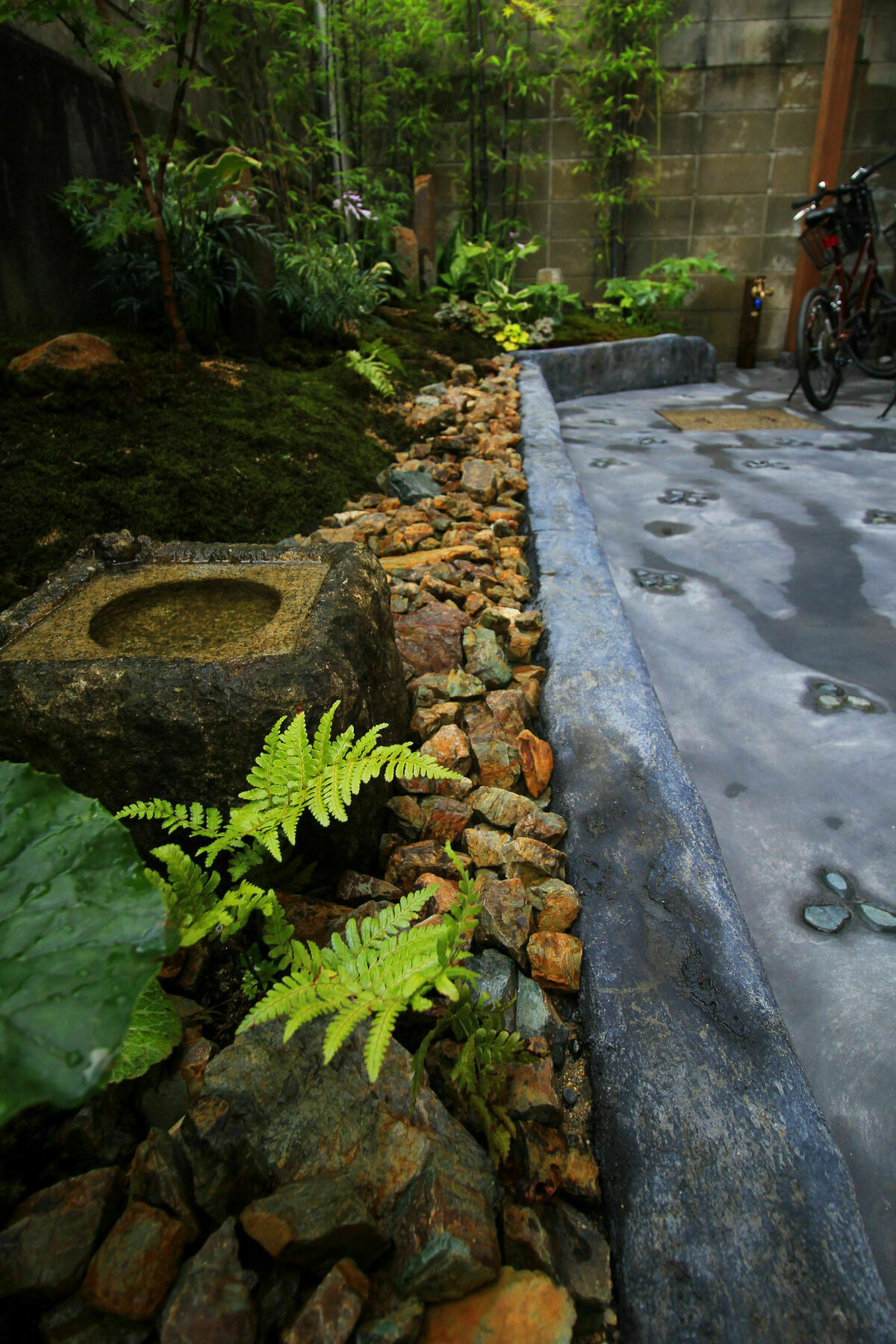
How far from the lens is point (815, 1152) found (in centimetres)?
73

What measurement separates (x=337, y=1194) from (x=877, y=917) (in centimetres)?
89

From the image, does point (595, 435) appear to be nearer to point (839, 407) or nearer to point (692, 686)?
point (839, 407)

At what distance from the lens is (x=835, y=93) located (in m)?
5.85

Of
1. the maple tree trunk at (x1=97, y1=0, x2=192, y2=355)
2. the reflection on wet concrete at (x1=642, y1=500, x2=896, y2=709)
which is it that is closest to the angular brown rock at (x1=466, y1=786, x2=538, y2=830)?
the reflection on wet concrete at (x1=642, y1=500, x2=896, y2=709)

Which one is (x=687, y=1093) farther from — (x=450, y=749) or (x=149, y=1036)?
(x=450, y=749)

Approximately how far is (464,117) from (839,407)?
14.5 feet

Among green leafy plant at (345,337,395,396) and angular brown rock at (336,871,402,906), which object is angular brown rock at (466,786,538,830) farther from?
green leafy plant at (345,337,395,396)

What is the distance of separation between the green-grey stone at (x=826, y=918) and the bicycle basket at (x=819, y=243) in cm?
466

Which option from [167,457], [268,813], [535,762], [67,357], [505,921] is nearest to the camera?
[268,813]

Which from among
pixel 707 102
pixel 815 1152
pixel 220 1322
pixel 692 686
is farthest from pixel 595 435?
pixel 707 102

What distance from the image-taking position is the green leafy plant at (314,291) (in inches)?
143

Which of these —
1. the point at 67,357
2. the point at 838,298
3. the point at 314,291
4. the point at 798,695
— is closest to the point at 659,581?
the point at 798,695

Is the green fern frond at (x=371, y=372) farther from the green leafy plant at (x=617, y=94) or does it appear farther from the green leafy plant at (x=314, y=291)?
the green leafy plant at (x=617, y=94)

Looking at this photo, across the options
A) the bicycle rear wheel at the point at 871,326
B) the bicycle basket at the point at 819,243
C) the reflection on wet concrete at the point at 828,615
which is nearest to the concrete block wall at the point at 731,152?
the bicycle rear wheel at the point at 871,326
